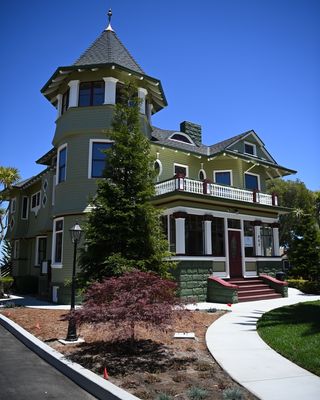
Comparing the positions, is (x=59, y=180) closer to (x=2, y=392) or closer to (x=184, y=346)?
(x=184, y=346)

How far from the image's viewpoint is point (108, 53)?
19.6 m

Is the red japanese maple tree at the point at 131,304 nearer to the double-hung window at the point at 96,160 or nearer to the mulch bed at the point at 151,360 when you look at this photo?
the mulch bed at the point at 151,360

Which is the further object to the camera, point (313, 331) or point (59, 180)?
point (59, 180)

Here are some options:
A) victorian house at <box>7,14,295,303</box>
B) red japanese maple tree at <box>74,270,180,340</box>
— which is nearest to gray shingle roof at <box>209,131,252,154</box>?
victorian house at <box>7,14,295,303</box>

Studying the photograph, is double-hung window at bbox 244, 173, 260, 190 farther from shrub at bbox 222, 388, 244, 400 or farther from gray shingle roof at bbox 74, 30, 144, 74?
shrub at bbox 222, 388, 244, 400

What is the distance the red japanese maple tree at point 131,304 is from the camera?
23.4 feet

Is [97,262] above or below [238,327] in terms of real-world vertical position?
above

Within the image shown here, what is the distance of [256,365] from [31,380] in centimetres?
411

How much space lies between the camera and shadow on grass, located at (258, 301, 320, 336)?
395 inches

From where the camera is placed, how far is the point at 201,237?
1889cm

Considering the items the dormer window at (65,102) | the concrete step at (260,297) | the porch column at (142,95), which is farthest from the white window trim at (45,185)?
the concrete step at (260,297)

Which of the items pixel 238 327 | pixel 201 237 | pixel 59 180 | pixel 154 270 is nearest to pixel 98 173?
pixel 59 180

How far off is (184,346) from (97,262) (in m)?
4.81

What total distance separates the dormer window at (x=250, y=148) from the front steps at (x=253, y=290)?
9802mm
